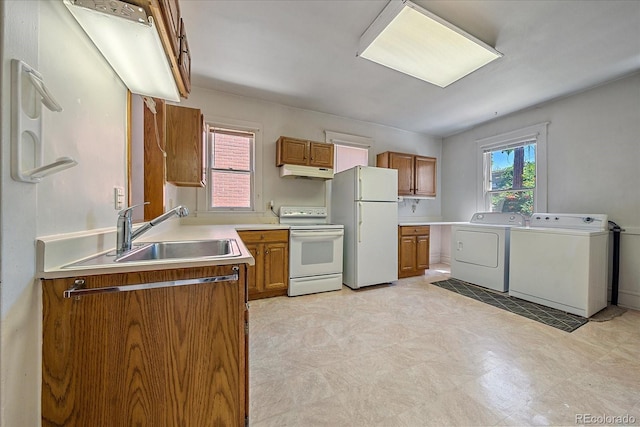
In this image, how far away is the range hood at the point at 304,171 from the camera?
11.2ft

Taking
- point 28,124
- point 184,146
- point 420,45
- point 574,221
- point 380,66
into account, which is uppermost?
point 380,66

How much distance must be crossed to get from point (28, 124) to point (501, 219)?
450cm

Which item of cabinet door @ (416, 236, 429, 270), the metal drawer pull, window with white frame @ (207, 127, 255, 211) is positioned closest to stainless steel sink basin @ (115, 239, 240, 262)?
the metal drawer pull

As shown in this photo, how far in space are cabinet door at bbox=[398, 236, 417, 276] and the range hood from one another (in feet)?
5.26

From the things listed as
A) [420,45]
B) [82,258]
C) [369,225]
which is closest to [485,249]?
[369,225]

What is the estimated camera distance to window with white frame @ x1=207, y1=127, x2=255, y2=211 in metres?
3.36

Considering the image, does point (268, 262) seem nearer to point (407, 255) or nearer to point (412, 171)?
point (407, 255)

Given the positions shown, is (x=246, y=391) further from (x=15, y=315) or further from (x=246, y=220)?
(x=246, y=220)

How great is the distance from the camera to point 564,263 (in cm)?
263

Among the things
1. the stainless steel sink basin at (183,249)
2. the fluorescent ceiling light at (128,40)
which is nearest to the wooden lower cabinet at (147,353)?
the stainless steel sink basin at (183,249)

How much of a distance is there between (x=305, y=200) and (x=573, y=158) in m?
3.74

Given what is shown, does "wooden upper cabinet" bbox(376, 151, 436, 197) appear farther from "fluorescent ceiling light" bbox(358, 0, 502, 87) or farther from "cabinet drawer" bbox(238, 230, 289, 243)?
"cabinet drawer" bbox(238, 230, 289, 243)

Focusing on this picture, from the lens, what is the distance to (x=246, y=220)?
349cm

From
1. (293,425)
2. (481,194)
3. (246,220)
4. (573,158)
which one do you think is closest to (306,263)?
(246,220)
